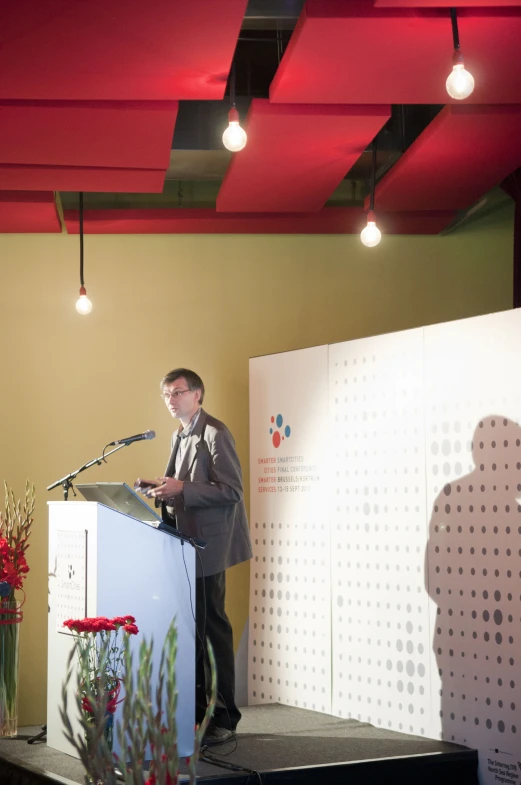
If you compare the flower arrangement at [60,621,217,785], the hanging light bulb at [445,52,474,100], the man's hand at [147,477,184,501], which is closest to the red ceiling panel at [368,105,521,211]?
the hanging light bulb at [445,52,474,100]

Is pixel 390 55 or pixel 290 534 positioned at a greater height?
pixel 390 55

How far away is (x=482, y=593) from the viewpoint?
4188mm

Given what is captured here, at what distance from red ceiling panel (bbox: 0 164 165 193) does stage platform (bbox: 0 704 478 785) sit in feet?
10.3

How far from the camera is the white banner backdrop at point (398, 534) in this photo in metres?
4.12

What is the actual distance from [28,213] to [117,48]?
91.5 inches

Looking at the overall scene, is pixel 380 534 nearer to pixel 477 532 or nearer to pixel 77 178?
pixel 477 532

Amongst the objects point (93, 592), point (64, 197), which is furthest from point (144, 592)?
point (64, 197)

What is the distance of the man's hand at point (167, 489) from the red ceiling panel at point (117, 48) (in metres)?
1.84

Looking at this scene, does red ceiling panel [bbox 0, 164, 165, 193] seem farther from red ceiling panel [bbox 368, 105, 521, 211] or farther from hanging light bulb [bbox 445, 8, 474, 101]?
hanging light bulb [bbox 445, 8, 474, 101]

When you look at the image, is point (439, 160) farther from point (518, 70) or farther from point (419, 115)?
point (518, 70)

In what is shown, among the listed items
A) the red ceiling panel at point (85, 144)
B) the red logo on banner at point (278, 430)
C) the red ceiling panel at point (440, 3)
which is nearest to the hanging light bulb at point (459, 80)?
the red ceiling panel at point (440, 3)

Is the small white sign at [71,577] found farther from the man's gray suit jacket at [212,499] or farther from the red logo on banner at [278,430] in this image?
the red logo on banner at [278,430]

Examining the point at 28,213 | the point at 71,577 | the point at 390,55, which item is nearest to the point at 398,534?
the point at 71,577

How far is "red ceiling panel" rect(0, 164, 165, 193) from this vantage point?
5.00 metres
